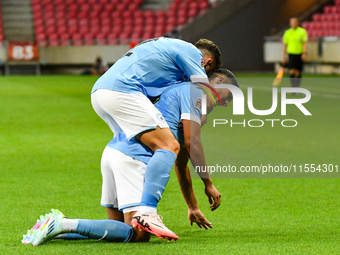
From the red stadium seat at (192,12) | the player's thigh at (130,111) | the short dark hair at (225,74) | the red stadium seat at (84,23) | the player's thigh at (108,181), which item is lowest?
the red stadium seat at (84,23)

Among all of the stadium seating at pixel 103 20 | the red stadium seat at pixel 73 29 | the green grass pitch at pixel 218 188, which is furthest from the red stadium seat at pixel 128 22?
the green grass pitch at pixel 218 188

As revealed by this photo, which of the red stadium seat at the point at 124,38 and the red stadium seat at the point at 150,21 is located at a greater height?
the red stadium seat at the point at 150,21

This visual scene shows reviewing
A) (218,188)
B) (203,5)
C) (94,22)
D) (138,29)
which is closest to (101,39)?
(94,22)

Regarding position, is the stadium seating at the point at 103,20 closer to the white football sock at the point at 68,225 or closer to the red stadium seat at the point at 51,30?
the red stadium seat at the point at 51,30

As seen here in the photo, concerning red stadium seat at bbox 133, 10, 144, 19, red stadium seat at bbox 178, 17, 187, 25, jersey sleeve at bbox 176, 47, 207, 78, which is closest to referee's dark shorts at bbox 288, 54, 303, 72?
jersey sleeve at bbox 176, 47, 207, 78

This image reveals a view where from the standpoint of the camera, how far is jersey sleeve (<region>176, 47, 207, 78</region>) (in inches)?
139

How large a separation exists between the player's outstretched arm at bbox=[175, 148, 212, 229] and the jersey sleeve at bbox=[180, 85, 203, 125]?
0.36m

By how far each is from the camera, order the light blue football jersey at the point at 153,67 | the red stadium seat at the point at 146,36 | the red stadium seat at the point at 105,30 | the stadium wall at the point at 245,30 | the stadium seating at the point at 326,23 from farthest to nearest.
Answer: the red stadium seat at the point at 105,30
the red stadium seat at the point at 146,36
the stadium wall at the point at 245,30
the stadium seating at the point at 326,23
the light blue football jersey at the point at 153,67

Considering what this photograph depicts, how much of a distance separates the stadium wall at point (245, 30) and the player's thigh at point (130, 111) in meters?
22.2

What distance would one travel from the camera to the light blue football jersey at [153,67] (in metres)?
3.57

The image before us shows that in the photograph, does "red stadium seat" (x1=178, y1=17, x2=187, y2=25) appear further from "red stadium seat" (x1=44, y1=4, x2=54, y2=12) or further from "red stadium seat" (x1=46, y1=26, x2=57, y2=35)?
"red stadium seat" (x1=44, y1=4, x2=54, y2=12)

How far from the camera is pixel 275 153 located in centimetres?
662

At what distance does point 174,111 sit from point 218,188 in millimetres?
1657

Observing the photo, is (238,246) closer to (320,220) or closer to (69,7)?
(320,220)
